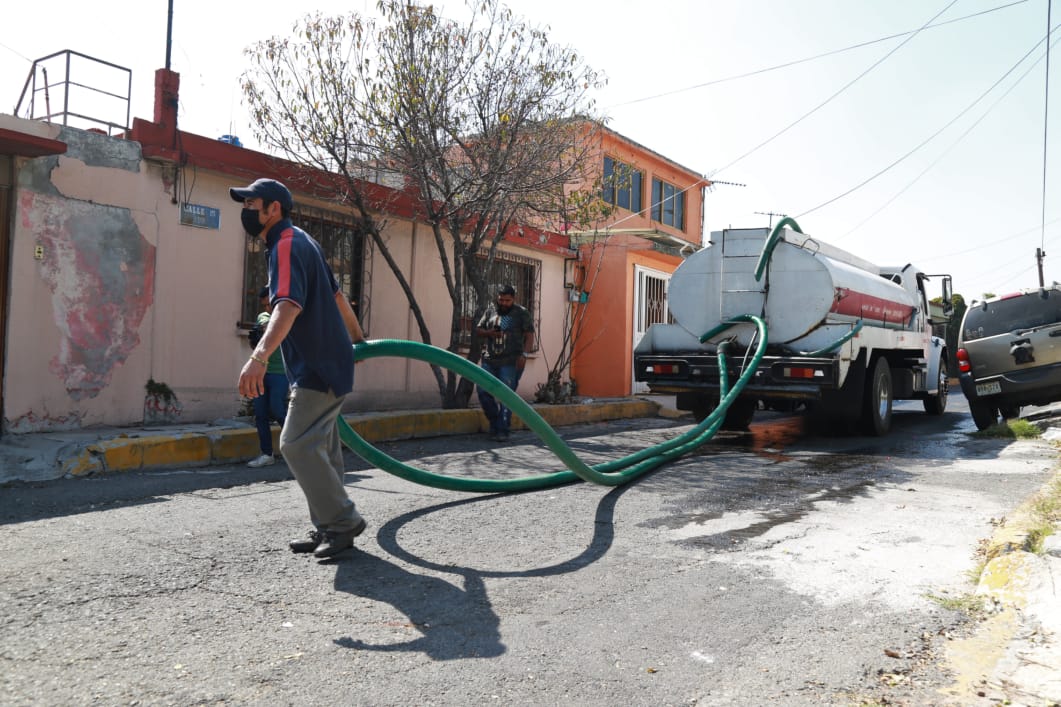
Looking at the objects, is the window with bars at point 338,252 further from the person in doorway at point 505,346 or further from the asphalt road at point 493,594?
the asphalt road at point 493,594

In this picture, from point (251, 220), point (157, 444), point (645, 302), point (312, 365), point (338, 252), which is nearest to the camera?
point (312, 365)

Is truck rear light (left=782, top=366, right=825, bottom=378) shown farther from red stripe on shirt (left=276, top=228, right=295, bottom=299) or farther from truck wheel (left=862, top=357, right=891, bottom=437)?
red stripe on shirt (left=276, top=228, right=295, bottom=299)

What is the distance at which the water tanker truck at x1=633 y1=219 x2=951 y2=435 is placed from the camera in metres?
8.95

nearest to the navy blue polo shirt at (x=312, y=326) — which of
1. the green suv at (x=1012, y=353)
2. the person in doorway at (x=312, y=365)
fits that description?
the person in doorway at (x=312, y=365)

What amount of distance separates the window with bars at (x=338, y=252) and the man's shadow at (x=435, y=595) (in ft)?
20.5

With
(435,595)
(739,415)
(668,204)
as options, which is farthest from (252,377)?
(668,204)

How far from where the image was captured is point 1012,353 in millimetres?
10258

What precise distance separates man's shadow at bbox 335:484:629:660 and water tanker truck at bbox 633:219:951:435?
16.5ft

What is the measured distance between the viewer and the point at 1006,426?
404 inches

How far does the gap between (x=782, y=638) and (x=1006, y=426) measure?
8.85 m

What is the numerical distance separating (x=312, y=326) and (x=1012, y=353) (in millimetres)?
9610

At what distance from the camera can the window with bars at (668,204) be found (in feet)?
82.0

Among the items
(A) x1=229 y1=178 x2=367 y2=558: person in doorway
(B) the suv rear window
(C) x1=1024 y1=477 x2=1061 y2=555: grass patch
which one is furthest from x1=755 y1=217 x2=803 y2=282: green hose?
(A) x1=229 y1=178 x2=367 y2=558: person in doorway

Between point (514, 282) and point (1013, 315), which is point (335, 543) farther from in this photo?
point (514, 282)
